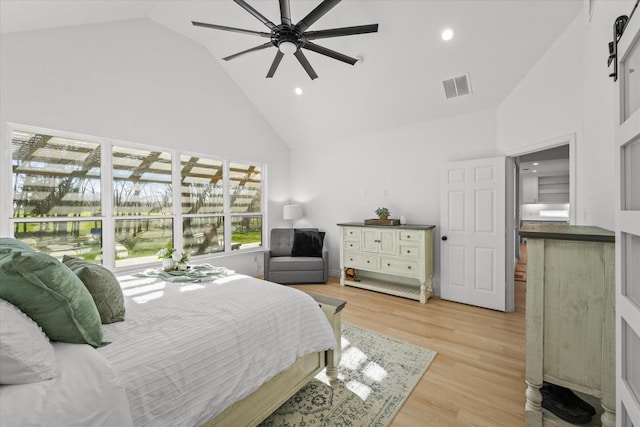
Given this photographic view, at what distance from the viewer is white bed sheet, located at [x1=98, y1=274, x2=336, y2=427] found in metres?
1.10

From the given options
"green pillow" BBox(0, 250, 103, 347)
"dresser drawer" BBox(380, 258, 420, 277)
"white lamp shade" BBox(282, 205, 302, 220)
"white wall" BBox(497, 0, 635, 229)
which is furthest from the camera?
"white lamp shade" BBox(282, 205, 302, 220)

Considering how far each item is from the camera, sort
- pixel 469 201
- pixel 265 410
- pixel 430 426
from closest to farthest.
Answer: pixel 265 410, pixel 430 426, pixel 469 201

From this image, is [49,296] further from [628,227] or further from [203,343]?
[628,227]

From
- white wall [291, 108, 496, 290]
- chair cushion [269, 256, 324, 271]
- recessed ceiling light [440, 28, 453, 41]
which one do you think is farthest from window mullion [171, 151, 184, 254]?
recessed ceiling light [440, 28, 453, 41]

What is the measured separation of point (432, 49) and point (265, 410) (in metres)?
3.77

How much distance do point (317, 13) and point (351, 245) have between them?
3.23 meters

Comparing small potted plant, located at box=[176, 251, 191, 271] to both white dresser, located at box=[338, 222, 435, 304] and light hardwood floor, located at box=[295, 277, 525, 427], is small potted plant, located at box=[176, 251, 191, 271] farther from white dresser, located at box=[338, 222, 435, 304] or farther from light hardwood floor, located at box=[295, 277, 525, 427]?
white dresser, located at box=[338, 222, 435, 304]

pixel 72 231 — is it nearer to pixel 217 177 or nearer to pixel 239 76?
pixel 217 177

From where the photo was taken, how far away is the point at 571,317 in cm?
150

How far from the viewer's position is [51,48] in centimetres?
285

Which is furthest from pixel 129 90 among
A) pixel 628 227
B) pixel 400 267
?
pixel 628 227

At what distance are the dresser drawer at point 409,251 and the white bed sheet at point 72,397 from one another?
11.5 feet

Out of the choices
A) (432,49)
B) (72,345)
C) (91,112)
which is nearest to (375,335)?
(72,345)

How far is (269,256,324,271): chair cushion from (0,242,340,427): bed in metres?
2.37
